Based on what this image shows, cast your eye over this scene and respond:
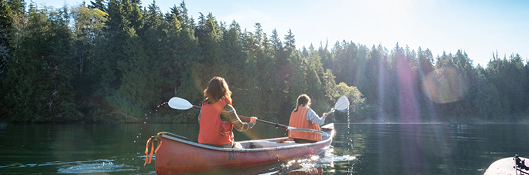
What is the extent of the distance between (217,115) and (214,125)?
27 cm

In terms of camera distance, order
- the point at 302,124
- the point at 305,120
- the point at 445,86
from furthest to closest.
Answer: the point at 445,86 < the point at 302,124 < the point at 305,120

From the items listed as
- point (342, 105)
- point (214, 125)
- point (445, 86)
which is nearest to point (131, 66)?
point (342, 105)

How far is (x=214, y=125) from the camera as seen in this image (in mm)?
6164

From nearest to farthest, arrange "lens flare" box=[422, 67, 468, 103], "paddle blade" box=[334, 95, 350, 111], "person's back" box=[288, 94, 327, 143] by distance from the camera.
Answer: "person's back" box=[288, 94, 327, 143] → "paddle blade" box=[334, 95, 350, 111] → "lens flare" box=[422, 67, 468, 103]

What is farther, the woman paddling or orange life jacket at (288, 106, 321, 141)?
orange life jacket at (288, 106, 321, 141)

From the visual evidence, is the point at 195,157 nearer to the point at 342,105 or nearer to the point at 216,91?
the point at 216,91

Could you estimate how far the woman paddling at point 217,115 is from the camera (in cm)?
592

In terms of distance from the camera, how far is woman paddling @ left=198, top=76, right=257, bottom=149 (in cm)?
592

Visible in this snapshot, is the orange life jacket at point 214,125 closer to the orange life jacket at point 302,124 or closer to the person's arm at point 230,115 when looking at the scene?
the person's arm at point 230,115

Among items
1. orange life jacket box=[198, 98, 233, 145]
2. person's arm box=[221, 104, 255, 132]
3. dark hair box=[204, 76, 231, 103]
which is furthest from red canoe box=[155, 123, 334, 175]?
dark hair box=[204, 76, 231, 103]

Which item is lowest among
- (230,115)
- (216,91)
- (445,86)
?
(230,115)

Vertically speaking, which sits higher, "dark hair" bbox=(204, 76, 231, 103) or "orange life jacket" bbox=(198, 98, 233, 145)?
"dark hair" bbox=(204, 76, 231, 103)

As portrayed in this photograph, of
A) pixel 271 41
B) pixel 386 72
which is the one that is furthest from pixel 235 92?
pixel 386 72

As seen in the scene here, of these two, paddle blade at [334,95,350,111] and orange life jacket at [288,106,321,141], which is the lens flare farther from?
orange life jacket at [288,106,321,141]
